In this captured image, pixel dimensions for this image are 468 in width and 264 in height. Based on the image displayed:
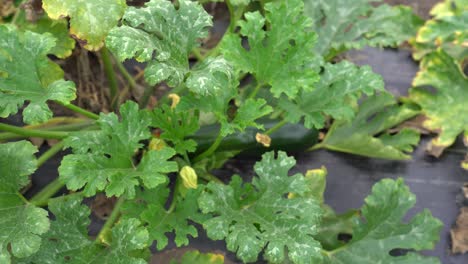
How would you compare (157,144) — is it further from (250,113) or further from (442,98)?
(442,98)

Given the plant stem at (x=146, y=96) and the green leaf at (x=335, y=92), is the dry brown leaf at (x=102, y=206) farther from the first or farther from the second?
the green leaf at (x=335, y=92)

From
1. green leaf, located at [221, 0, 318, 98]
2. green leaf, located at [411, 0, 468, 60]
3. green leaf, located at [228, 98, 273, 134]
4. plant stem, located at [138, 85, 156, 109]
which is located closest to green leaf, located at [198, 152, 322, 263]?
green leaf, located at [228, 98, 273, 134]

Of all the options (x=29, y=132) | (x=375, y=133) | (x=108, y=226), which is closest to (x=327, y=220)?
(x=375, y=133)

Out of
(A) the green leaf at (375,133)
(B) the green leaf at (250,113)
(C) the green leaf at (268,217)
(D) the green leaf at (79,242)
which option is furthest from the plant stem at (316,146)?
(D) the green leaf at (79,242)

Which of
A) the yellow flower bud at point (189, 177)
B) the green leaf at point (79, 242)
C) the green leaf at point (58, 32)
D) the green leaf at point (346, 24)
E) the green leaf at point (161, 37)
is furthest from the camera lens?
the green leaf at point (346, 24)

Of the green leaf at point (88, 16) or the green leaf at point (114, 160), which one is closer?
the green leaf at point (114, 160)

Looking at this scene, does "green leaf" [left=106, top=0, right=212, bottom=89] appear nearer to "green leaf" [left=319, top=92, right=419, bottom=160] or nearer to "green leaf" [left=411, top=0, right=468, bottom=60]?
"green leaf" [left=319, top=92, right=419, bottom=160]

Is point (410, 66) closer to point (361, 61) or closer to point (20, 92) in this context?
point (361, 61)
